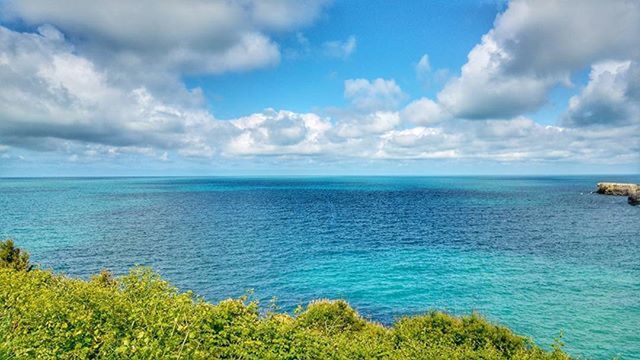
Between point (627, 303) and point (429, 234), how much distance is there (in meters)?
43.2

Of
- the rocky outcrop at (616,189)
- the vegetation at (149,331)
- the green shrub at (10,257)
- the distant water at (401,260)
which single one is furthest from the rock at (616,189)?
the green shrub at (10,257)

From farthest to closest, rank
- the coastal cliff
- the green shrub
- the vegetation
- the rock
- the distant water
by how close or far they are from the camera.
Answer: the rock < the coastal cliff < the distant water < the green shrub < the vegetation

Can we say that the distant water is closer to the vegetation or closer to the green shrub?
the green shrub

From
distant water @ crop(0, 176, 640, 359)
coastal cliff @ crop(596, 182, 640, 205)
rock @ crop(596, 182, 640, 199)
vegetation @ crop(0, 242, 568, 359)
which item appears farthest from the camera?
rock @ crop(596, 182, 640, 199)

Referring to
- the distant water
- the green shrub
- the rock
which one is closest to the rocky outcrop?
the rock

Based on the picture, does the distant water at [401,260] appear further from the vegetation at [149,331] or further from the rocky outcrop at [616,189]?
the rocky outcrop at [616,189]

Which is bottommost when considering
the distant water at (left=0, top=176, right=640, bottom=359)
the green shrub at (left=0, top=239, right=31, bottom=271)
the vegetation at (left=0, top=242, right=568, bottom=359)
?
the distant water at (left=0, top=176, right=640, bottom=359)

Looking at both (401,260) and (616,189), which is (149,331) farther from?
(616,189)

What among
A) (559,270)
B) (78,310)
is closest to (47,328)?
(78,310)

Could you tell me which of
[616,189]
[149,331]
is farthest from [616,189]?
[149,331]

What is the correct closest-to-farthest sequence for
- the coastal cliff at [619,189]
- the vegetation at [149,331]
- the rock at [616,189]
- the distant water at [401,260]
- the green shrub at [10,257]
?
the vegetation at [149,331] < the green shrub at [10,257] < the distant water at [401,260] < the coastal cliff at [619,189] < the rock at [616,189]

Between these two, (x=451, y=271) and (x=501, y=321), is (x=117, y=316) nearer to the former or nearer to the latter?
(x=501, y=321)

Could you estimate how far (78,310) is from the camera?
14164 millimetres

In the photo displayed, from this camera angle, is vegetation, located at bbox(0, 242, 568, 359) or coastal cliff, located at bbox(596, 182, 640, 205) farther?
coastal cliff, located at bbox(596, 182, 640, 205)
